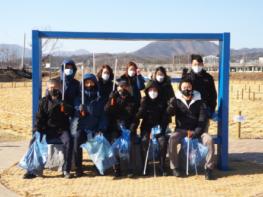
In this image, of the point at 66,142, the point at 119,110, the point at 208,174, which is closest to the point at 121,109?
the point at 119,110

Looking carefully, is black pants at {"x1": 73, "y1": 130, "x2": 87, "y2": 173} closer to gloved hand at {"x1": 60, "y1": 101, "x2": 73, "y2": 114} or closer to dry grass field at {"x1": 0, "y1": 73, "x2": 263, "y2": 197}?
dry grass field at {"x1": 0, "y1": 73, "x2": 263, "y2": 197}

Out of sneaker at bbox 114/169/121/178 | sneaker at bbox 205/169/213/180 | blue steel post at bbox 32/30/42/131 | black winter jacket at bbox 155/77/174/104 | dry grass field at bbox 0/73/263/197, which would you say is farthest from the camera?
blue steel post at bbox 32/30/42/131

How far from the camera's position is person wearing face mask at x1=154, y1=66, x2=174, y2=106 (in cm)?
816

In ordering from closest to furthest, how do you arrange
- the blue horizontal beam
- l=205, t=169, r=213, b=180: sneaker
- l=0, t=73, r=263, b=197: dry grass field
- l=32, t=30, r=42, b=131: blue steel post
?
1. l=0, t=73, r=263, b=197: dry grass field
2. l=205, t=169, r=213, b=180: sneaker
3. l=32, t=30, r=42, b=131: blue steel post
4. the blue horizontal beam

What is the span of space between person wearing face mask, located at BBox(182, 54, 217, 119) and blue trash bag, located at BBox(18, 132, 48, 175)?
240 centimetres

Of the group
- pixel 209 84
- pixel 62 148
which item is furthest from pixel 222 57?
pixel 62 148

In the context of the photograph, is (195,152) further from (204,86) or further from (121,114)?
(121,114)

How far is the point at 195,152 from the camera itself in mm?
8070

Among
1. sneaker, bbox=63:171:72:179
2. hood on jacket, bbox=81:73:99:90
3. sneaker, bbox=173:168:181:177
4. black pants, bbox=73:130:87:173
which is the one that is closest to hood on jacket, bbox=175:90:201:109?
sneaker, bbox=173:168:181:177

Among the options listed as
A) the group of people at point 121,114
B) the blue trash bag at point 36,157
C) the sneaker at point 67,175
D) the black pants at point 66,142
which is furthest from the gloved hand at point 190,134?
the blue trash bag at point 36,157

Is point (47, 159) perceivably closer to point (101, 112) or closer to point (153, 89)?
point (101, 112)

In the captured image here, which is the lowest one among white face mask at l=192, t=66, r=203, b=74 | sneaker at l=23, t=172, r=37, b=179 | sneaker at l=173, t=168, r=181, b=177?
Answer: sneaker at l=23, t=172, r=37, b=179

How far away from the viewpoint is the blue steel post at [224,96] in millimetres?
8461

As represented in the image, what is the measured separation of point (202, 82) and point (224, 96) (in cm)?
44
